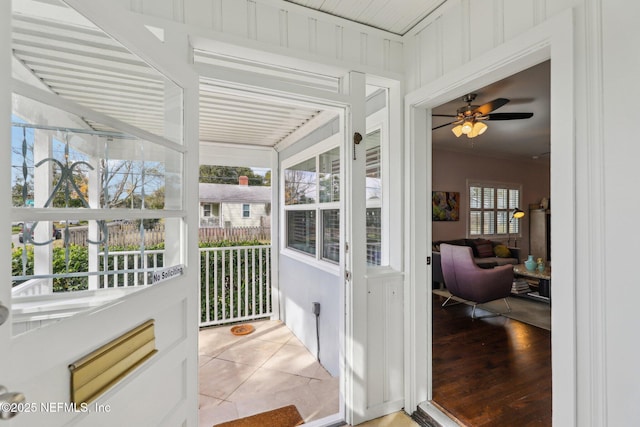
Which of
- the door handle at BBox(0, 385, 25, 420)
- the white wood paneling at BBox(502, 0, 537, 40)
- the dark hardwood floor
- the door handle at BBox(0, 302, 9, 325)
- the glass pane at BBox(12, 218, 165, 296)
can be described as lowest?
the dark hardwood floor

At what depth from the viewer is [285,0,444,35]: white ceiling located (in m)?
1.69

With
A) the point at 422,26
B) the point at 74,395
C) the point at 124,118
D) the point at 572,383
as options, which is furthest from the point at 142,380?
the point at 422,26

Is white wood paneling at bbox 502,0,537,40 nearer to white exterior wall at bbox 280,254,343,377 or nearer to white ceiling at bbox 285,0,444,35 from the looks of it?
white ceiling at bbox 285,0,444,35

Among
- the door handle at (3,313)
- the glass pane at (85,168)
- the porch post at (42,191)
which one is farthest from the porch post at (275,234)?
the door handle at (3,313)

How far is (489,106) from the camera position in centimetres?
304

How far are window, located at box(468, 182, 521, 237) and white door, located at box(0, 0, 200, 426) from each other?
606cm

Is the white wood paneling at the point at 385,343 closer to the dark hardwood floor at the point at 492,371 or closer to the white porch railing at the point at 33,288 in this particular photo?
the dark hardwood floor at the point at 492,371

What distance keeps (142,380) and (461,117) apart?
3.55 meters

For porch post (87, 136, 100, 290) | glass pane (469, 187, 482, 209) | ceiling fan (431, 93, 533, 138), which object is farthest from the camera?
glass pane (469, 187, 482, 209)

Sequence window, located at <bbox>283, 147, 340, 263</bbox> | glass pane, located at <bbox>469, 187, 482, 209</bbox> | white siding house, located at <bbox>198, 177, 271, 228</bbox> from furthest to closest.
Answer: glass pane, located at <bbox>469, 187, 482, 209</bbox> < white siding house, located at <bbox>198, 177, 271, 228</bbox> < window, located at <bbox>283, 147, 340, 263</bbox>

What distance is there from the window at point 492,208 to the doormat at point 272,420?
5.29 m

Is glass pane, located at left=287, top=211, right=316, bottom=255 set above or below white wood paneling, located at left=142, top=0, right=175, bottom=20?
below

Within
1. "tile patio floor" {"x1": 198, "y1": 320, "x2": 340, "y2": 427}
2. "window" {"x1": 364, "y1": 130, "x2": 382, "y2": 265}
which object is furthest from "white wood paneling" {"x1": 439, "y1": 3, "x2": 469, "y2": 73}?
"tile patio floor" {"x1": 198, "y1": 320, "x2": 340, "y2": 427}

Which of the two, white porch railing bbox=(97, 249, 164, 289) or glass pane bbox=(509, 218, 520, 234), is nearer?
white porch railing bbox=(97, 249, 164, 289)
